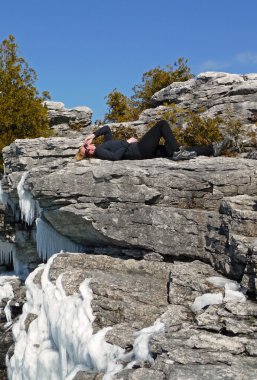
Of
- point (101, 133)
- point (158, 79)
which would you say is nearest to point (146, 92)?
point (158, 79)

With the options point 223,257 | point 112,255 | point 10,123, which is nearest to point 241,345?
point 223,257

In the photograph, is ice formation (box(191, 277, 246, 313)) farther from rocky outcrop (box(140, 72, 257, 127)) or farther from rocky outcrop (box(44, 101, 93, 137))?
rocky outcrop (box(44, 101, 93, 137))

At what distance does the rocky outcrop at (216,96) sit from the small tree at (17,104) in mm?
6415

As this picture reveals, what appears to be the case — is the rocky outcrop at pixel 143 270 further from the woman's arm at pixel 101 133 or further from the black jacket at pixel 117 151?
the woman's arm at pixel 101 133

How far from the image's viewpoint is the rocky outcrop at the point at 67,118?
26594 millimetres

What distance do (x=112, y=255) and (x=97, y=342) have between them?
12.0 feet

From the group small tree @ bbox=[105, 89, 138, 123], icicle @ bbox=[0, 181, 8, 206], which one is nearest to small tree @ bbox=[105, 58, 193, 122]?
small tree @ bbox=[105, 89, 138, 123]

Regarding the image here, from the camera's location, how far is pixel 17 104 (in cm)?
2323

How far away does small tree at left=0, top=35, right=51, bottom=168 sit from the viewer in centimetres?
2261

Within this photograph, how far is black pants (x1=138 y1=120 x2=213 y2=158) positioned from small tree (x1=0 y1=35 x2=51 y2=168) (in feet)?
36.4

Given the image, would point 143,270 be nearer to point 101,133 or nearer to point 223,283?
point 223,283

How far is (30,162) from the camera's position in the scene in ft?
48.7

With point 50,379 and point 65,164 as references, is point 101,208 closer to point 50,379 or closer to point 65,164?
point 65,164

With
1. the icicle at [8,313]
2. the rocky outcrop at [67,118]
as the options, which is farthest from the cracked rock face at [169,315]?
the rocky outcrop at [67,118]
